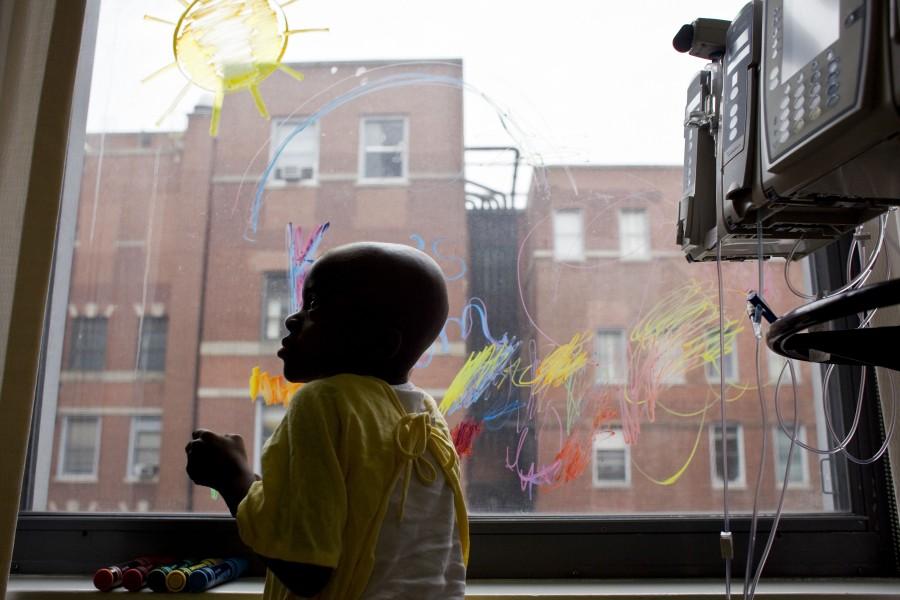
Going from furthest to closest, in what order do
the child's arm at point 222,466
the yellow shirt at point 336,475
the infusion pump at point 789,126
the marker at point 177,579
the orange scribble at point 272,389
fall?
the orange scribble at point 272,389, the marker at point 177,579, the child's arm at point 222,466, the yellow shirt at point 336,475, the infusion pump at point 789,126

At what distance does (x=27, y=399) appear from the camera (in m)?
1.04

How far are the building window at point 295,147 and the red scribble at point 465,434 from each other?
21.9 inches

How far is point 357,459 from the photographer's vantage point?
820 millimetres

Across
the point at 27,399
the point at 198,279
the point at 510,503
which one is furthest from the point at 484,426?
the point at 27,399

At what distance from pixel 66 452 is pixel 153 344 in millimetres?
248

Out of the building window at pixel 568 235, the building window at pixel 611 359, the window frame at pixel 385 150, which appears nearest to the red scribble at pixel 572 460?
the building window at pixel 611 359

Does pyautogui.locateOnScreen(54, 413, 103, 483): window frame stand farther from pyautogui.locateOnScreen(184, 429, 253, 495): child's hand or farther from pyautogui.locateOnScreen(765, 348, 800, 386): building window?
pyautogui.locateOnScreen(765, 348, 800, 386): building window

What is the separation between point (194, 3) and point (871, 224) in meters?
1.19

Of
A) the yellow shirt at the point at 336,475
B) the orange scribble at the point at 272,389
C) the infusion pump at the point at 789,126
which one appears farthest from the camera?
the orange scribble at the point at 272,389

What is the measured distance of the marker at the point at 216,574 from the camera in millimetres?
1128

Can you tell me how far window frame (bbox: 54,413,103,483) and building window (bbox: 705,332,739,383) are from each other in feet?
3.64

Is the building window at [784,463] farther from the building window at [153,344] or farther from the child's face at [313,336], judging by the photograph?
the building window at [153,344]

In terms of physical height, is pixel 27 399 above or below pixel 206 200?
below

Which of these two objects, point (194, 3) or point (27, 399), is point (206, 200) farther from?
point (27, 399)
